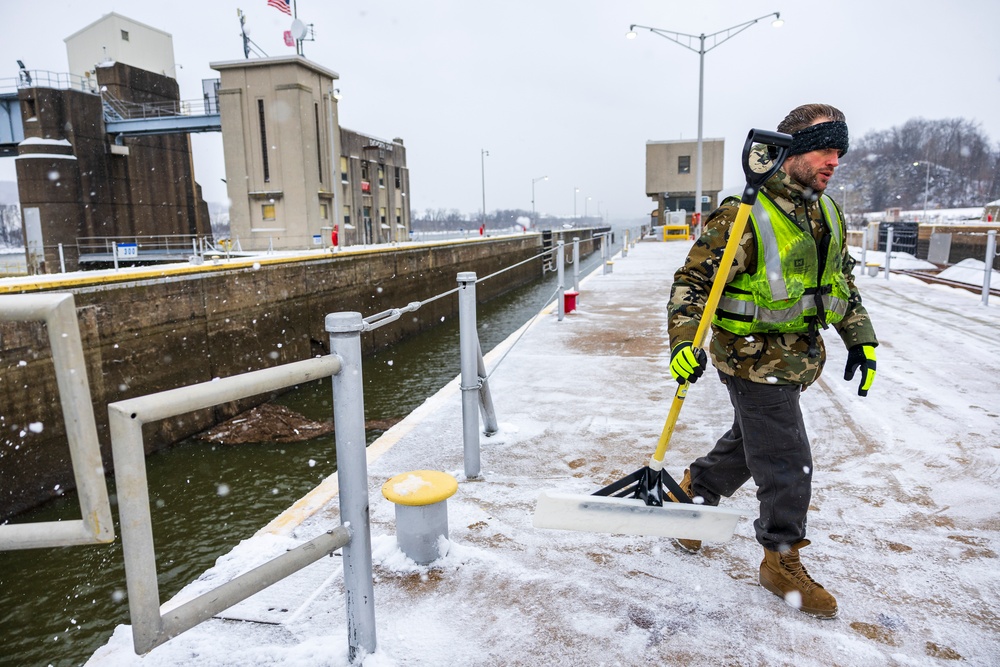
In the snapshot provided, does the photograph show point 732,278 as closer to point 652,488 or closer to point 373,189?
point 652,488

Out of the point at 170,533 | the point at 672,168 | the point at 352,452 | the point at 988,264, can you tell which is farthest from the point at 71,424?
the point at 672,168

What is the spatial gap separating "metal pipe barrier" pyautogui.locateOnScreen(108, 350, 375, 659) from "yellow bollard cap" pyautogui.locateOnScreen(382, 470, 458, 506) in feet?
1.98

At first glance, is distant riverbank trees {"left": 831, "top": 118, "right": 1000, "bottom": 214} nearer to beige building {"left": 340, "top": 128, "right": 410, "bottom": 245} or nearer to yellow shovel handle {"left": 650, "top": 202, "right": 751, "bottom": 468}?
beige building {"left": 340, "top": 128, "right": 410, "bottom": 245}

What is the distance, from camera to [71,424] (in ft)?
4.42

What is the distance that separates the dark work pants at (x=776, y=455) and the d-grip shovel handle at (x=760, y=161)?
76cm

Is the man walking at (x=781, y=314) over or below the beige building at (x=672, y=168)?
below

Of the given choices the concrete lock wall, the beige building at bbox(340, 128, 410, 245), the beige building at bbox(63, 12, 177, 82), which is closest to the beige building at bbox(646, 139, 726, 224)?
the beige building at bbox(340, 128, 410, 245)

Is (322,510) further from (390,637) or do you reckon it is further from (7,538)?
(7,538)

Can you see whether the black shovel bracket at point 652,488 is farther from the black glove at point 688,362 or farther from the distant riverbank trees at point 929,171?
the distant riverbank trees at point 929,171

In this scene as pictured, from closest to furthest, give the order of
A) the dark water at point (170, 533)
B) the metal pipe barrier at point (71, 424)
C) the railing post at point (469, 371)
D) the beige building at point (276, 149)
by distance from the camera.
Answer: the metal pipe barrier at point (71, 424) → the railing post at point (469, 371) → the dark water at point (170, 533) → the beige building at point (276, 149)

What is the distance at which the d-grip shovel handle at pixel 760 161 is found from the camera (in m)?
2.30

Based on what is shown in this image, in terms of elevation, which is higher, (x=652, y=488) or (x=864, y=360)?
(x=864, y=360)

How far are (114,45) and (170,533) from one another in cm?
4096

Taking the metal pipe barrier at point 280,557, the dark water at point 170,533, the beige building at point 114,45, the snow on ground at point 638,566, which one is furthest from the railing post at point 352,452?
the beige building at point 114,45
